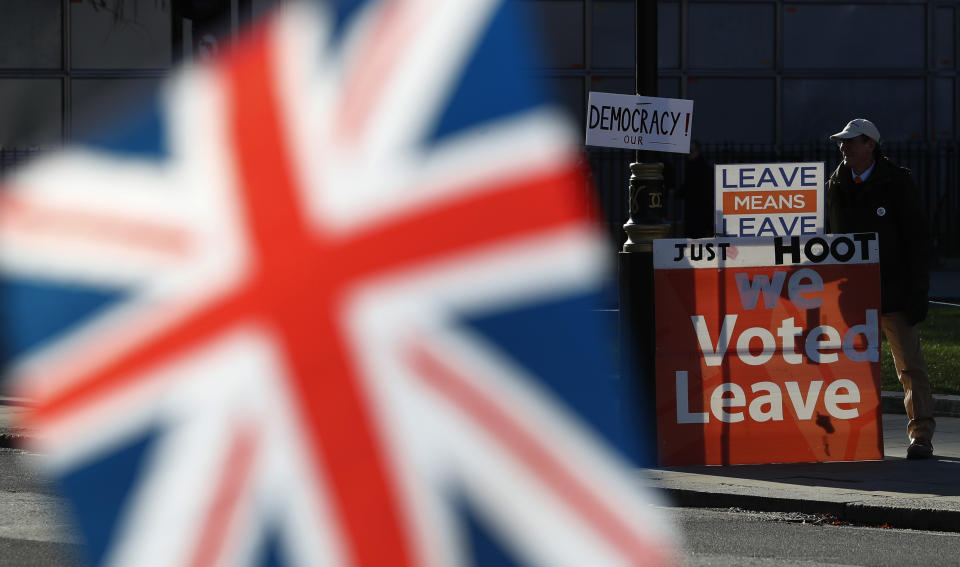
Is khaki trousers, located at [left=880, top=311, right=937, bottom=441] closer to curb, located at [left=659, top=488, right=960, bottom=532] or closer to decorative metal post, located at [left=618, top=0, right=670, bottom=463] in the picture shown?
decorative metal post, located at [left=618, top=0, right=670, bottom=463]

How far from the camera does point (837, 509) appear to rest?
284 inches

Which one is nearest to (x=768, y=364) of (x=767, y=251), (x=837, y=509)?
(x=767, y=251)

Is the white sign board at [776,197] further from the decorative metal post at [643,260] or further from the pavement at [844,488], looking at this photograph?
the pavement at [844,488]

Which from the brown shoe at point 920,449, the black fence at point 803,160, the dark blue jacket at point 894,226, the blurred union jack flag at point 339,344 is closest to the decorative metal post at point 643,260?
the dark blue jacket at point 894,226

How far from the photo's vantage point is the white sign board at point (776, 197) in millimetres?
9258

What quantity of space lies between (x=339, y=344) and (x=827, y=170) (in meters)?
25.3

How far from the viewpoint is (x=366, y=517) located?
119 cm

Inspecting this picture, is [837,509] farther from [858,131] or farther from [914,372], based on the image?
[858,131]

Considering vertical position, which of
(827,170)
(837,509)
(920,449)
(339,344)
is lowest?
(837,509)

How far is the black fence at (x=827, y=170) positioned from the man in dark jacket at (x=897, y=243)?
16000mm

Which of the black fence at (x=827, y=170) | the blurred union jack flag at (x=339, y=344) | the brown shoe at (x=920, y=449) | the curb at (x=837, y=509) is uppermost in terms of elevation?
the black fence at (x=827, y=170)

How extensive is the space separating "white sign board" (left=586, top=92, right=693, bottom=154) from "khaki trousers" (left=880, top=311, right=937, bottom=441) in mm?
1428

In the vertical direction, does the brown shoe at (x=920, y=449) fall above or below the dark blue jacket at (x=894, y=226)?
below

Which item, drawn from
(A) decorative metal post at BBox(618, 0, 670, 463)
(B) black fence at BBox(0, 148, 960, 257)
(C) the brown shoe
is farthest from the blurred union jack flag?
(B) black fence at BBox(0, 148, 960, 257)
